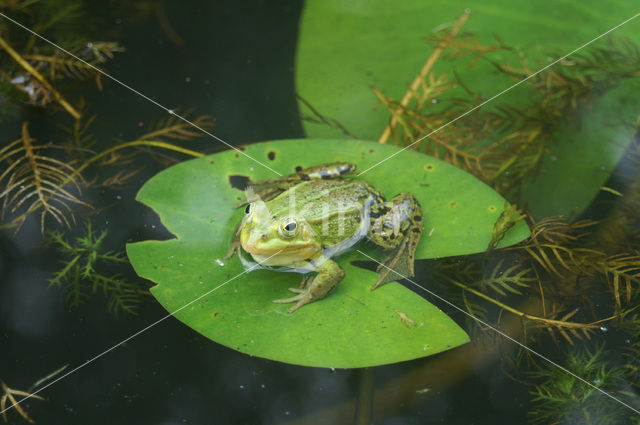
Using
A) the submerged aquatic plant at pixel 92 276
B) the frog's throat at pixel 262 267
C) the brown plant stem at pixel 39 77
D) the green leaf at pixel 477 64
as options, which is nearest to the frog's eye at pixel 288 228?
the frog's throat at pixel 262 267

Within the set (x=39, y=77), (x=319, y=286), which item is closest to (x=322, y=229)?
(x=319, y=286)

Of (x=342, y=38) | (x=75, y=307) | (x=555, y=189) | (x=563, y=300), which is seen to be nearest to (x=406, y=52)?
(x=342, y=38)

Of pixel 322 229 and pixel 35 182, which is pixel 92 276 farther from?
pixel 322 229

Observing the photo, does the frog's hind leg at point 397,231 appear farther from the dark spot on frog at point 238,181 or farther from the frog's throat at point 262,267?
the dark spot on frog at point 238,181

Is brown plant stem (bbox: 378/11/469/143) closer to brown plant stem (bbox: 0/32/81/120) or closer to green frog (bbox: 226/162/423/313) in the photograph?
green frog (bbox: 226/162/423/313)

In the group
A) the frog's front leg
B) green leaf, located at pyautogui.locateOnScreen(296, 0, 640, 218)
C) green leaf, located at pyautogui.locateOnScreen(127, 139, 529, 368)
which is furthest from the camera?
green leaf, located at pyautogui.locateOnScreen(296, 0, 640, 218)

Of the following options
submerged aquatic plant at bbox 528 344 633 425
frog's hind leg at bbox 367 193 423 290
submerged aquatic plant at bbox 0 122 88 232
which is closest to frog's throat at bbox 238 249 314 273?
frog's hind leg at bbox 367 193 423 290
